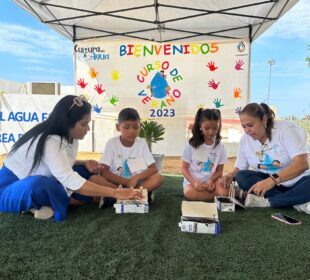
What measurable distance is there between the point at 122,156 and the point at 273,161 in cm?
105

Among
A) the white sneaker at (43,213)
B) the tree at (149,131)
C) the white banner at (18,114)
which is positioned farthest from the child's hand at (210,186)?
the white banner at (18,114)

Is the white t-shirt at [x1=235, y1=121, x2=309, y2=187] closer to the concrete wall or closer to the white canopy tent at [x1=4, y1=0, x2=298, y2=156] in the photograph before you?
the white canopy tent at [x1=4, y1=0, x2=298, y2=156]

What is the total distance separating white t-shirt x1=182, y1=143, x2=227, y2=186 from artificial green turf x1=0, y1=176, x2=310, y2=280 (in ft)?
1.72

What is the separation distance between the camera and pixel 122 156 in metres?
2.35

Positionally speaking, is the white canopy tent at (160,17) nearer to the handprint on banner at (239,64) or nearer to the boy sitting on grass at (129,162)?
the handprint on banner at (239,64)

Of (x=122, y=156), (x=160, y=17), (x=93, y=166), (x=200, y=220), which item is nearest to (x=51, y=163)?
(x=93, y=166)

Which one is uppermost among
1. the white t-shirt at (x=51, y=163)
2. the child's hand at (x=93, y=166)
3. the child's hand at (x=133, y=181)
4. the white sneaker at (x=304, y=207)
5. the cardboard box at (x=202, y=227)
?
the white t-shirt at (x=51, y=163)

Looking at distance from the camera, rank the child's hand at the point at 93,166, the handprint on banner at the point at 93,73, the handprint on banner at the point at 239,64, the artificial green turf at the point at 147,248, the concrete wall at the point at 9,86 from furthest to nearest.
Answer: the concrete wall at the point at 9,86 → the handprint on banner at the point at 93,73 → the handprint on banner at the point at 239,64 → the child's hand at the point at 93,166 → the artificial green turf at the point at 147,248

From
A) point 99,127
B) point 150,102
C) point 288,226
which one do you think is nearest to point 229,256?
point 288,226

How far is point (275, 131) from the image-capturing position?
7.14ft

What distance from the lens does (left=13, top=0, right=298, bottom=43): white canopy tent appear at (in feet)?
10.5

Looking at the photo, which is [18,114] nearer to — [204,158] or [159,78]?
[159,78]

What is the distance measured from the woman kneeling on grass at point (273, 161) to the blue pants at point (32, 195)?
3.65 feet

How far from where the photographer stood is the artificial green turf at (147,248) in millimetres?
1159
